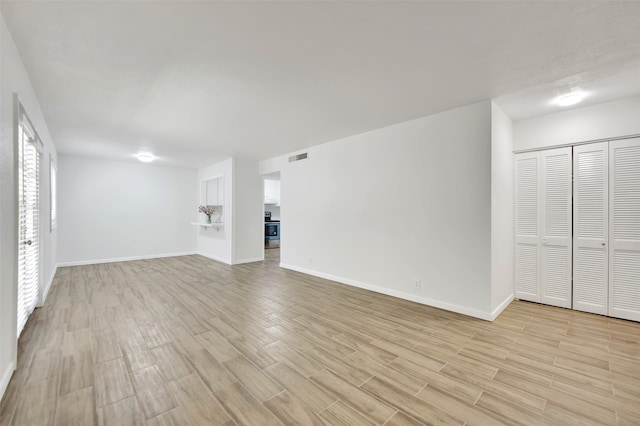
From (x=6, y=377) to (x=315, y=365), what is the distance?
7.35 ft

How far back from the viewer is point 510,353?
7.75 feet

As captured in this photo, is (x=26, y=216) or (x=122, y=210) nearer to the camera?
(x=26, y=216)

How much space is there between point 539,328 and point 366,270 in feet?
7.27

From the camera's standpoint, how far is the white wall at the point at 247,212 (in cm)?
643

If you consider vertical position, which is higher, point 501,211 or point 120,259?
point 501,211

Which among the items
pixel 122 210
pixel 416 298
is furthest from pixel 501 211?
pixel 122 210

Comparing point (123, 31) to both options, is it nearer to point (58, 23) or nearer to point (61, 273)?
point (58, 23)

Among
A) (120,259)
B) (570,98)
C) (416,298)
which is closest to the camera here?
(570,98)

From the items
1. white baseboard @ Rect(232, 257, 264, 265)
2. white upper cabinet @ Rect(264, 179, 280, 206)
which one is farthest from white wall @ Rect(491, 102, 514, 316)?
white upper cabinet @ Rect(264, 179, 280, 206)

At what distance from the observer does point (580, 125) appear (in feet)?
10.9

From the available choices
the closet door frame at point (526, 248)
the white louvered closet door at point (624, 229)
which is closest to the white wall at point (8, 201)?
the closet door frame at point (526, 248)

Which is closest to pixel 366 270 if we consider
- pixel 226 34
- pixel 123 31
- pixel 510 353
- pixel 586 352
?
pixel 510 353

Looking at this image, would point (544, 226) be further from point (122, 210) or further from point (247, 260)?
point (122, 210)

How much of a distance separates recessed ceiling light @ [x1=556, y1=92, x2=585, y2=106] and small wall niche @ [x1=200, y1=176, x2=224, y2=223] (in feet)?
21.9
